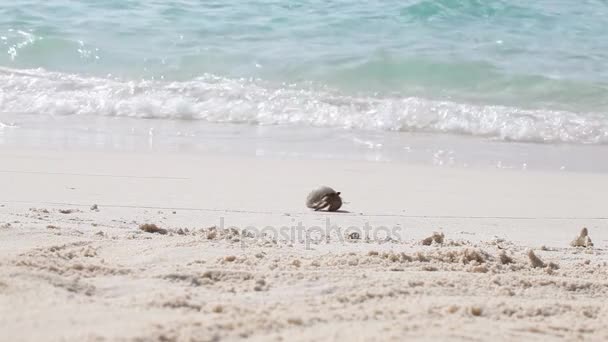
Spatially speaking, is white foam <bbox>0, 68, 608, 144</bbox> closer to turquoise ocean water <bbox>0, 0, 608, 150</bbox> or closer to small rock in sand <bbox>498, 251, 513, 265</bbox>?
turquoise ocean water <bbox>0, 0, 608, 150</bbox>

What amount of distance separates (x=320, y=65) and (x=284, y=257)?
6463 millimetres

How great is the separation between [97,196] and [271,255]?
152 cm

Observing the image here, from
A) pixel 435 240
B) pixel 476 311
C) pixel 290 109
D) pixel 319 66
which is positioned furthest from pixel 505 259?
pixel 319 66

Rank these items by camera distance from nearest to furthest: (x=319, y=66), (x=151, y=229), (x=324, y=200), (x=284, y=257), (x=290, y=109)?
(x=284, y=257), (x=151, y=229), (x=324, y=200), (x=290, y=109), (x=319, y=66)

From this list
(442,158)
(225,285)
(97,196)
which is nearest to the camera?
(225,285)

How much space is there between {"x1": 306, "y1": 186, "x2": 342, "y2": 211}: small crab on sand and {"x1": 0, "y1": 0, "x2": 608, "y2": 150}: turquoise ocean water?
312cm

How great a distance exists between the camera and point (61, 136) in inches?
241

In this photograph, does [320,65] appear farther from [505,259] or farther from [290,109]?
[505,259]

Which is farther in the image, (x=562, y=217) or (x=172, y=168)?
(x=172, y=168)

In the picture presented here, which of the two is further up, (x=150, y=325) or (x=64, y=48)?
(x=64, y=48)

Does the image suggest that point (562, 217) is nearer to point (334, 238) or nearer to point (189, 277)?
point (334, 238)

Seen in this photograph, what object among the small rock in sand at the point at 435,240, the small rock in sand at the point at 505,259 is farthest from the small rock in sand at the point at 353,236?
the small rock in sand at the point at 505,259

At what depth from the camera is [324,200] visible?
4066 mm

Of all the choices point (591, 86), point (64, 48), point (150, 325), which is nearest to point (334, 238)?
point (150, 325)
